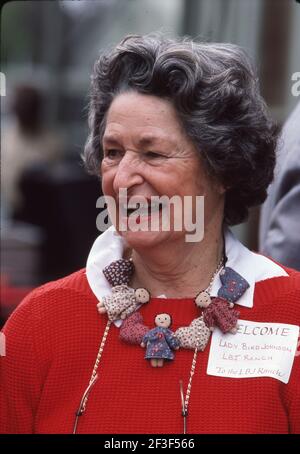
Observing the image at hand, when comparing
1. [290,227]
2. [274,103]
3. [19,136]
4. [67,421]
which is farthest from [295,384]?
[19,136]

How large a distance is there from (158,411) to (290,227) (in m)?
0.90

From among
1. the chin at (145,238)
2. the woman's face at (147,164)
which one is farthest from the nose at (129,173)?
the chin at (145,238)

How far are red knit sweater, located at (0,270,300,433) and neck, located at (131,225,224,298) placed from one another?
47 millimetres

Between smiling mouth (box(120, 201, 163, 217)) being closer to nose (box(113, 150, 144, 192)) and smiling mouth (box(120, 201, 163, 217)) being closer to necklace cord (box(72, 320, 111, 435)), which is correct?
nose (box(113, 150, 144, 192))

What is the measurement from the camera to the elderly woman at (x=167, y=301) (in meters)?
2.33

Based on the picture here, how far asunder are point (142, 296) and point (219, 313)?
213 millimetres

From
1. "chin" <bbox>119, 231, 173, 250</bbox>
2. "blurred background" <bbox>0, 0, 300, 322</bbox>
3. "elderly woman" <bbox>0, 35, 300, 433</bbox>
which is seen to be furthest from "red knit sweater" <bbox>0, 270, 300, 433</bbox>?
"blurred background" <bbox>0, 0, 300, 322</bbox>

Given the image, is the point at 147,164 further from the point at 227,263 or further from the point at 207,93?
the point at 227,263

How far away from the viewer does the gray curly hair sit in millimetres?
2400

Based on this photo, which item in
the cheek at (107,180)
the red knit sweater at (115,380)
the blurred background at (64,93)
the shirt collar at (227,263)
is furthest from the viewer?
the blurred background at (64,93)

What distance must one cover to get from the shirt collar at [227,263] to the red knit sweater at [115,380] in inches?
0.9

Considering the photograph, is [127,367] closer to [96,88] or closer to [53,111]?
[96,88]

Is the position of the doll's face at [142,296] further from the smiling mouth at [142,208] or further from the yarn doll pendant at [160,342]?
the smiling mouth at [142,208]

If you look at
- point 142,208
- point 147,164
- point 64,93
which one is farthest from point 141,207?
point 64,93
